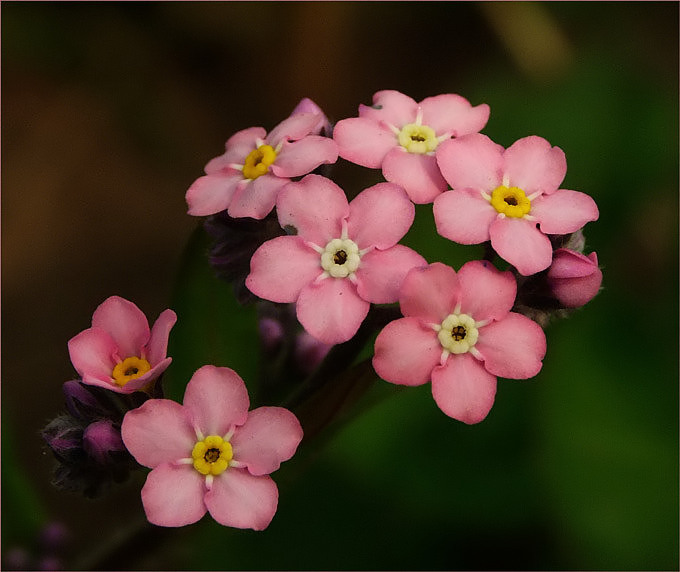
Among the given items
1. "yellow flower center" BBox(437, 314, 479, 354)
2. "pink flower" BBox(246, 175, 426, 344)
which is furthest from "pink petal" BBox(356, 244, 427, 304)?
"yellow flower center" BBox(437, 314, 479, 354)

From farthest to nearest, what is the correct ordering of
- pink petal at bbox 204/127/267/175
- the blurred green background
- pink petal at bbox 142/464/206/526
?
the blurred green background
pink petal at bbox 204/127/267/175
pink petal at bbox 142/464/206/526

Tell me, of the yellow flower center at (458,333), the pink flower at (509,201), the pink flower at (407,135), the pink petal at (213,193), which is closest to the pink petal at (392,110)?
the pink flower at (407,135)

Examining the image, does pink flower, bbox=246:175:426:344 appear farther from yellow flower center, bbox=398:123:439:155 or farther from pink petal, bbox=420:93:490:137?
pink petal, bbox=420:93:490:137

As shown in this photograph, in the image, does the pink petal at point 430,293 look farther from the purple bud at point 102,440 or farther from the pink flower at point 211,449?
the purple bud at point 102,440

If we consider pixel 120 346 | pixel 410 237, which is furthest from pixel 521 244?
pixel 410 237

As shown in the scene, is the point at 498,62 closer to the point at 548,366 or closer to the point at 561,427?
the point at 548,366

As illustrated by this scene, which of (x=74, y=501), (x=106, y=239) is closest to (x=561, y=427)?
(x=74, y=501)
